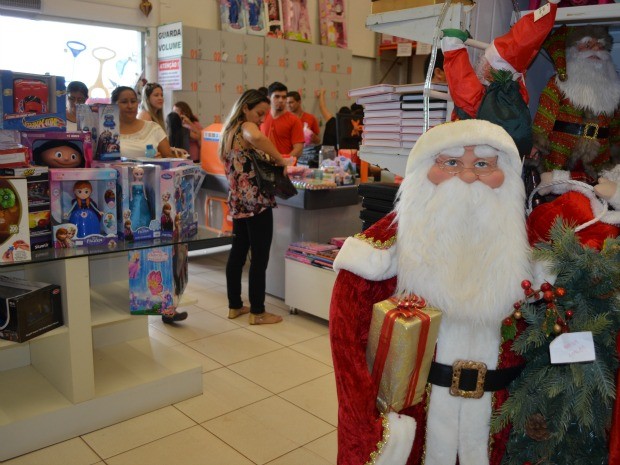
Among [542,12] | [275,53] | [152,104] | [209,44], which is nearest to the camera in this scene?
→ [542,12]

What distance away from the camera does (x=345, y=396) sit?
4.63 ft

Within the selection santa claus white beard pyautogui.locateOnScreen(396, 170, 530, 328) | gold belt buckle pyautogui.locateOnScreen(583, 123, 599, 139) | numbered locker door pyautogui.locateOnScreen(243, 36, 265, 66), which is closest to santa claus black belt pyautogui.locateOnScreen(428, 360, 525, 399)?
santa claus white beard pyautogui.locateOnScreen(396, 170, 530, 328)

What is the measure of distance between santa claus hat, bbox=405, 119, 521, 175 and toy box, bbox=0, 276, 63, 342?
1.69m

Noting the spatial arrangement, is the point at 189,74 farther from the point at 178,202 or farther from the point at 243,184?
the point at 178,202

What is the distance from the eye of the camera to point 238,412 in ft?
8.93

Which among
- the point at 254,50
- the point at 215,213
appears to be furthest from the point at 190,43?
the point at 215,213

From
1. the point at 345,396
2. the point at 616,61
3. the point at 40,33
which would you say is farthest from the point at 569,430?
the point at 40,33

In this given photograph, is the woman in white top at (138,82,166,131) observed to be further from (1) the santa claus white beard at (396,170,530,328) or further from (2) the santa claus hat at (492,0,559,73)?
(1) the santa claus white beard at (396,170,530,328)

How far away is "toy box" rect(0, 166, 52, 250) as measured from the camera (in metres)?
2.23

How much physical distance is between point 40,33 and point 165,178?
4.56 metres

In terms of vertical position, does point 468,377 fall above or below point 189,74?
below

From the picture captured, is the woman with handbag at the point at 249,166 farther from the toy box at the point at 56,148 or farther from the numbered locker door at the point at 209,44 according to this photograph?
the numbered locker door at the point at 209,44

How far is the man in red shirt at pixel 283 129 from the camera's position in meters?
5.21

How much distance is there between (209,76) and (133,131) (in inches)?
138
